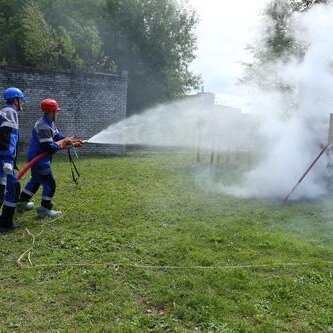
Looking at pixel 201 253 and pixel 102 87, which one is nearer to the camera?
pixel 201 253

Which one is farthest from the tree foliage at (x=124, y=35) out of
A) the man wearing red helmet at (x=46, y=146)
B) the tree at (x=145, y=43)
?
the man wearing red helmet at (x=46, y=146)

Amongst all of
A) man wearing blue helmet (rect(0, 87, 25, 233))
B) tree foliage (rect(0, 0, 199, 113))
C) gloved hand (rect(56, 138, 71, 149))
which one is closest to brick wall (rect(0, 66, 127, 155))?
tree foliage (rect(0, 0, 199, 113))

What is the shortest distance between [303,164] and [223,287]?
5.52m

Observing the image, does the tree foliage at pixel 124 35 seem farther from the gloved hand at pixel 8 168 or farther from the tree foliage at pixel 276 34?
the gloved hand at pixel 8 168

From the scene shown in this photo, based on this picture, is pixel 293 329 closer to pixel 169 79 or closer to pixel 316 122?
pixel 316 122

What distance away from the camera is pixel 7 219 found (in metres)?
6.77

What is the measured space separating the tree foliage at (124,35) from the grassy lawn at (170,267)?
55.6 feet

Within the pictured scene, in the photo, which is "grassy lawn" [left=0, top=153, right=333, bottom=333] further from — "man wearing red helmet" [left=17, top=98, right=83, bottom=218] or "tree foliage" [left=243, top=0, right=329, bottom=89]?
"tree foliage" [left=243, top=0, right=329, bottom=89]

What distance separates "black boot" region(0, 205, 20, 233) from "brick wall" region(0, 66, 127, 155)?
1145cm

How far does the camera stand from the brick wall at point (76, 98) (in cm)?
1780

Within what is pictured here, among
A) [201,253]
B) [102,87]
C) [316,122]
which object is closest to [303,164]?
[316,122]

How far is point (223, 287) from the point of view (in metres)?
4.77

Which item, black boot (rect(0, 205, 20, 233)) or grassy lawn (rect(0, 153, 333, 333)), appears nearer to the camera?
grassy lawn (rect(0, 153, 333, 333))

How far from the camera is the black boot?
6711 mm
